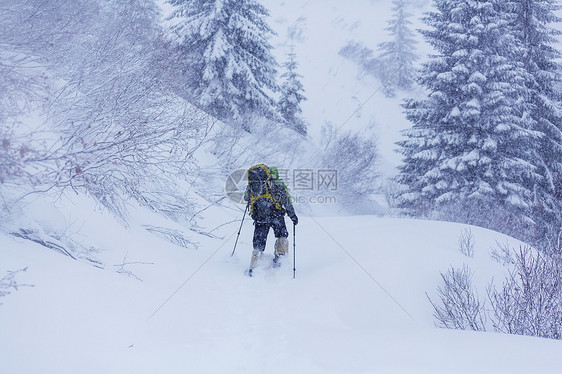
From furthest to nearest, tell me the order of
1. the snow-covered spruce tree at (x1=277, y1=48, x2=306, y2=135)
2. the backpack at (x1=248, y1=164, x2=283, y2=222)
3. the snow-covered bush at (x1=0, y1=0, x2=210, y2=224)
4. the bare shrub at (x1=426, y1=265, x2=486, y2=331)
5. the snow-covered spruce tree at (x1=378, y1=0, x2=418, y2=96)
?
the snow-covered spruce tree at (x1=378, y1=0, x2=418, y2=96) → the snow-covered spruce tree at (x1=277, y1=48, x2=306, y2=135) → the backpack at (x1=248, y1=164, x2=283, y2=222) → the snow-covered bush at (x1=0, y1=0, x2=210, y2=224) → the bare shrub at (x1=426, y1=265, x2=486, y2=331)

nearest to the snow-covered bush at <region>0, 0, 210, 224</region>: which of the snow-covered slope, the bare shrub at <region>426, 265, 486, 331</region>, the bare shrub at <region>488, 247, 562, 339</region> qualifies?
the bare shrub at <region>426, 265, 486, 331</region>

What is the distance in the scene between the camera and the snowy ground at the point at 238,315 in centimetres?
268

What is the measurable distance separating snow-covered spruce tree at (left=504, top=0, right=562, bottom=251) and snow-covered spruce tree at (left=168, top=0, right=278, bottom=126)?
10.7 metres

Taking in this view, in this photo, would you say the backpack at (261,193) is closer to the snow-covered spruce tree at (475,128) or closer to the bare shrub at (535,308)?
the bare shrub at (535,308)

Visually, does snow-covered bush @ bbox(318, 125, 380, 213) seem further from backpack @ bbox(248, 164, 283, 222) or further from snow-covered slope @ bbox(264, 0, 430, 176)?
backpack @ bbox(248, 164, 283, 222)

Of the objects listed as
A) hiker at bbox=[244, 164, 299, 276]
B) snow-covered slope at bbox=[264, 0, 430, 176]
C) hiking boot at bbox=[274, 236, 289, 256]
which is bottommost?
hiking boot at bbox=[274, 236, 289, 256]

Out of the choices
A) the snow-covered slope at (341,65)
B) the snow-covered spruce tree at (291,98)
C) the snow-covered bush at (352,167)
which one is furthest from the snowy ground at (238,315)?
the snow-covered slope at (341,65)

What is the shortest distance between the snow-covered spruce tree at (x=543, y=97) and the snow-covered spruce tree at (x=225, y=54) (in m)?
10.7

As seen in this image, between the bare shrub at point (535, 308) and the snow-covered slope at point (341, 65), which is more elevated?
the snow-covered slope at point (341, 65)

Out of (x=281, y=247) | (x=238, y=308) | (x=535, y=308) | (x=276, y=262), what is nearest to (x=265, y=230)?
(x=281, y=247)

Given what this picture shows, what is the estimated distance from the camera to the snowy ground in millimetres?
2680

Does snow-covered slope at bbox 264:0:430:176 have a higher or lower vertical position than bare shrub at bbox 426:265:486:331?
higher

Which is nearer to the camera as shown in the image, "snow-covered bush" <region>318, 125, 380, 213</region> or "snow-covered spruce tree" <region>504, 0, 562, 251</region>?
"snow-covered spruce tree" <region>504, 0, 562, 251</region>

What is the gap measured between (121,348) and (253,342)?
1377 mm
